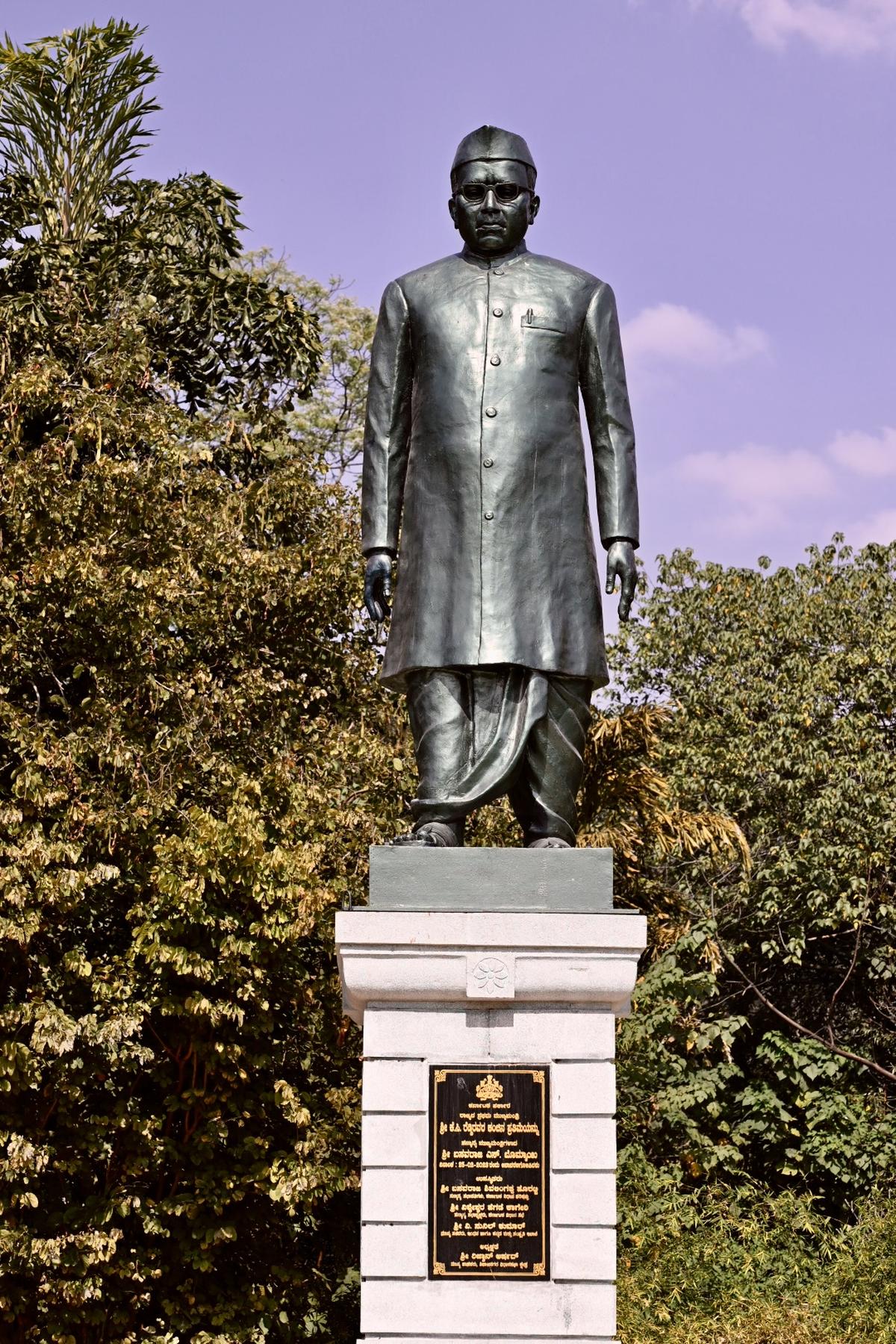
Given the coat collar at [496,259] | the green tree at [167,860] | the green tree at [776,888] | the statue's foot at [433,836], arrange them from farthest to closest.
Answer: the green tree at [776,888] < the green tree at [167,860] < the coat collar at [496,259] < the statue's foot at [433,836]

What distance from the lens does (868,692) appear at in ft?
55.0

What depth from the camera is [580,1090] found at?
6.07 meters

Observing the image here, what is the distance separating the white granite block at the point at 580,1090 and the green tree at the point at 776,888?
7861mm

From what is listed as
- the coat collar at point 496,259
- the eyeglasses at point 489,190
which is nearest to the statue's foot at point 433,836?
the coat collar at point 496,259

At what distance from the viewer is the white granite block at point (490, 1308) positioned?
5891mm

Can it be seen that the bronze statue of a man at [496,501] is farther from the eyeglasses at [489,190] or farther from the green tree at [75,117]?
the green tree at [75,117]

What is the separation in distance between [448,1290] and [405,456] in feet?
10.0

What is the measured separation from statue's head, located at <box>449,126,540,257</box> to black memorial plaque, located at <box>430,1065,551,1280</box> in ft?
10.1

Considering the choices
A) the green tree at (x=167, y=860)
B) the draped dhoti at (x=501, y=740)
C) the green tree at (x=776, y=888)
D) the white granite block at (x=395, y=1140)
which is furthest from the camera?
the green tree at (x=776, y=888)

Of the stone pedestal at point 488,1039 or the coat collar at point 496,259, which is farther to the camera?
the coat collar at point 496,259

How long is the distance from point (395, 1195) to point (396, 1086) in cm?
35

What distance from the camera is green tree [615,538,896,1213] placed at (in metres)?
15.5

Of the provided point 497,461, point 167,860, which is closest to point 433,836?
point 497,461

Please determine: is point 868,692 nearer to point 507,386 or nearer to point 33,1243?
point 33,1243
